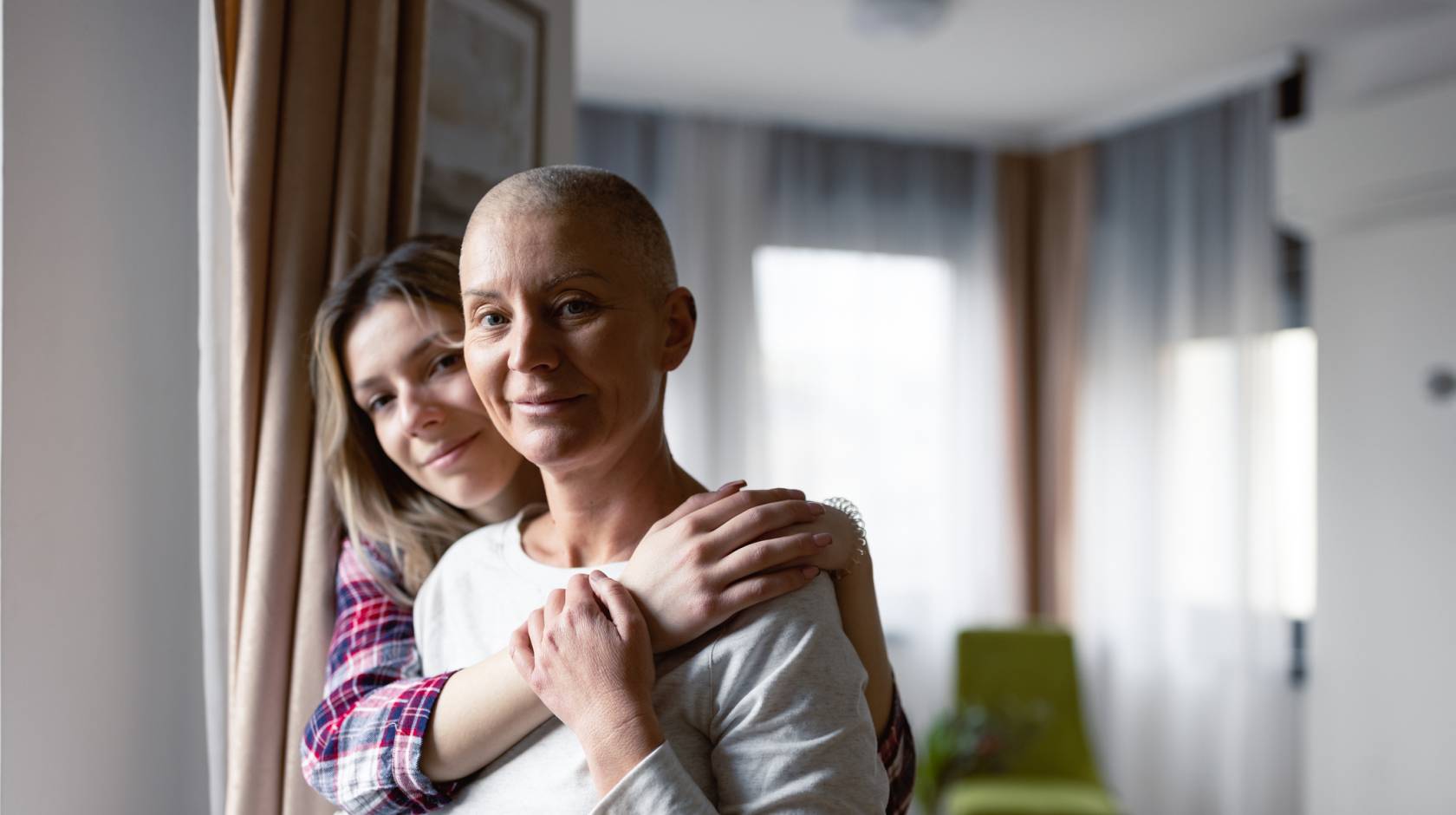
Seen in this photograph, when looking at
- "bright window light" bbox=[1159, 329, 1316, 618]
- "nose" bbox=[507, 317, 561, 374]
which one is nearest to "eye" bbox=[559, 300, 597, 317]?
"nose" bbox=[507, 317, 561, 374]

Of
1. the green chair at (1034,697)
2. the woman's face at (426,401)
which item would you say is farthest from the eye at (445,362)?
the green chair at (1034,697)

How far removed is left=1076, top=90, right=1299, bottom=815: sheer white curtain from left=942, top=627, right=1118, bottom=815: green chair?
0.39 m

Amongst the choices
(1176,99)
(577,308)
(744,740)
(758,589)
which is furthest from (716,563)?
(1176,99)

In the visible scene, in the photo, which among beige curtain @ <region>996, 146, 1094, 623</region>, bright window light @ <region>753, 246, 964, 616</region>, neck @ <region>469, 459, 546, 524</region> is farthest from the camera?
beige curtain @ <region>996, 146, 1094, 623</region>

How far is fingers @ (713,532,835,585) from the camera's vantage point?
37.2 inches

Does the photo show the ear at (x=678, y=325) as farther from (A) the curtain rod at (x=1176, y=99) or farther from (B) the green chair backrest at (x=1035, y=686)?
(A) the curtain rod at (x=1176, y=99)

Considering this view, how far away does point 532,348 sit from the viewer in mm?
967

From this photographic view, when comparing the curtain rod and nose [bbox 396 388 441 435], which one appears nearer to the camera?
nose [bbox 396 388 441 435]

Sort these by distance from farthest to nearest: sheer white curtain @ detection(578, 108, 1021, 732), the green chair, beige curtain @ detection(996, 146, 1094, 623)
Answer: beige curtain @ detection(996, 146, 1094, 623)
sheer white curtain @ detection(578, 108, 1021, 732)
the green chair

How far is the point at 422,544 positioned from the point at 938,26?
2.46m

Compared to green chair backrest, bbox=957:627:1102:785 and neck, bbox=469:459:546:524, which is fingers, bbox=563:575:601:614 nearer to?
neck, bbox=469:459:546:524

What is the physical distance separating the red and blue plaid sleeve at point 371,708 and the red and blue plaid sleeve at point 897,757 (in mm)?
450

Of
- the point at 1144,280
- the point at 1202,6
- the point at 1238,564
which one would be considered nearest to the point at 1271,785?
the point at 1238,564

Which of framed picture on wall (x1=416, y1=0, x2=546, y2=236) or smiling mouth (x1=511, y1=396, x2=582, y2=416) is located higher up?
framed picture on wall (x1=416, y1=0, x2=546, y2=236)
